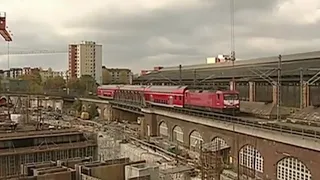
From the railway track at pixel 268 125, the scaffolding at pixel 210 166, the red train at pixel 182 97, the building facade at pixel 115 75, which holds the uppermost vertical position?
the building facade at pixel 115 75

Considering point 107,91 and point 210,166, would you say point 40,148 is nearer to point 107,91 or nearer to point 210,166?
point 210,166

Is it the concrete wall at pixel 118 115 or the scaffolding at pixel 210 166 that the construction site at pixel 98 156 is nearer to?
the scaffolding at pixel 210 166

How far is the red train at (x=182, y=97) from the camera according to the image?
94.6 feet

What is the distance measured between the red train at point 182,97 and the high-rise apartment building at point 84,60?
80.2 meters

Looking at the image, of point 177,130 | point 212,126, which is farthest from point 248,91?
point 212,126

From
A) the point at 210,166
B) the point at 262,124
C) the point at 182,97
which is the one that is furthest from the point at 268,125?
the point at 182,97

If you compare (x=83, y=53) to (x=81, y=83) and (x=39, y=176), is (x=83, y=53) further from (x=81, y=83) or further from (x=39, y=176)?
(x=39, y=176)

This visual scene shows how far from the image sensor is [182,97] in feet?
114

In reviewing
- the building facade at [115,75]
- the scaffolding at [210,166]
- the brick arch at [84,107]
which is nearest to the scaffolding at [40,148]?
the scaffolding at [210,166]

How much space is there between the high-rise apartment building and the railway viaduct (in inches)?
3955

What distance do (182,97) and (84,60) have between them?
10333 centimetres

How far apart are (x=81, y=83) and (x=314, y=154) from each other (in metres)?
78.7

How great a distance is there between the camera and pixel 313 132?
18906 millimetres

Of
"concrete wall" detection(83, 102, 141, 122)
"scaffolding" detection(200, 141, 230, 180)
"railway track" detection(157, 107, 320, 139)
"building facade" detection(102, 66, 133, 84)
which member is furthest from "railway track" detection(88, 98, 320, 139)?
"building facade" detection(102, 66, 133, 84)
